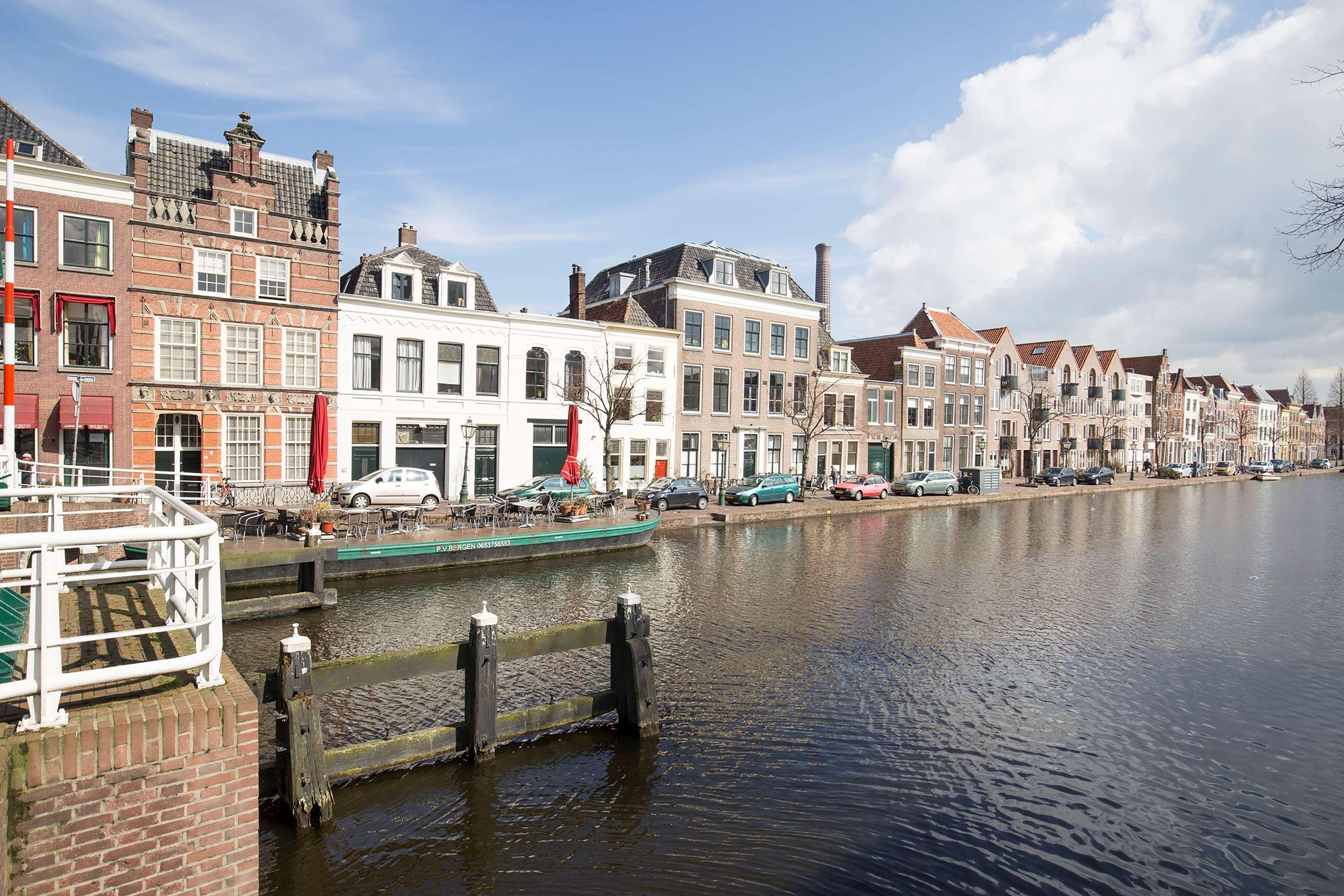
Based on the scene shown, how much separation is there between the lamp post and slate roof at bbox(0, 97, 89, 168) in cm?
1424

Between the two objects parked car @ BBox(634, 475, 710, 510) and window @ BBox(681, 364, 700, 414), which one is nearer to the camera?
parked car @ BBox(634, 475, 710, 510)

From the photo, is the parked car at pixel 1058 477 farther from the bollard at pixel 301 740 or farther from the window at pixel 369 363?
the bollard at pixel 301 740

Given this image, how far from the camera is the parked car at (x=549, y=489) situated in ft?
84.7

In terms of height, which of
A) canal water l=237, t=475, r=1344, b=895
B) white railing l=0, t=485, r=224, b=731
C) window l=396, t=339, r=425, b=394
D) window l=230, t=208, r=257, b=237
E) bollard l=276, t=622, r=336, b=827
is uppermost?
window l=230, t=208, r=257, b=237

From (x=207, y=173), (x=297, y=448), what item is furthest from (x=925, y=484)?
(x=207, y=173)

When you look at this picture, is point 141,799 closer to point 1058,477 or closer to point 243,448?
point 243,448

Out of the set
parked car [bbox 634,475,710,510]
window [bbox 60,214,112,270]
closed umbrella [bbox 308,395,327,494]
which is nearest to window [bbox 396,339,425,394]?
closed umbrella [bbox 308,395,327,494]

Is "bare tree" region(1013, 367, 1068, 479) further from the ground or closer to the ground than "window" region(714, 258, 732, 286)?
closer to the ground

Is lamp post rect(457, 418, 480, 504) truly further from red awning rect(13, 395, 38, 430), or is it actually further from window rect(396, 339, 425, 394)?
red awning rect(13, 395, 38, 430)

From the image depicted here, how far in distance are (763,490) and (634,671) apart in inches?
1012

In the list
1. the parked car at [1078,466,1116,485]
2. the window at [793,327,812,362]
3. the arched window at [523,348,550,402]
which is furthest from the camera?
the parked car at [1078,466,1116,485]

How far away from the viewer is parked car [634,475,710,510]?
31.0 metres

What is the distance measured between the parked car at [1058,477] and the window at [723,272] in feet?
95.7

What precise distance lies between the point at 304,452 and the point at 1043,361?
63.1m
